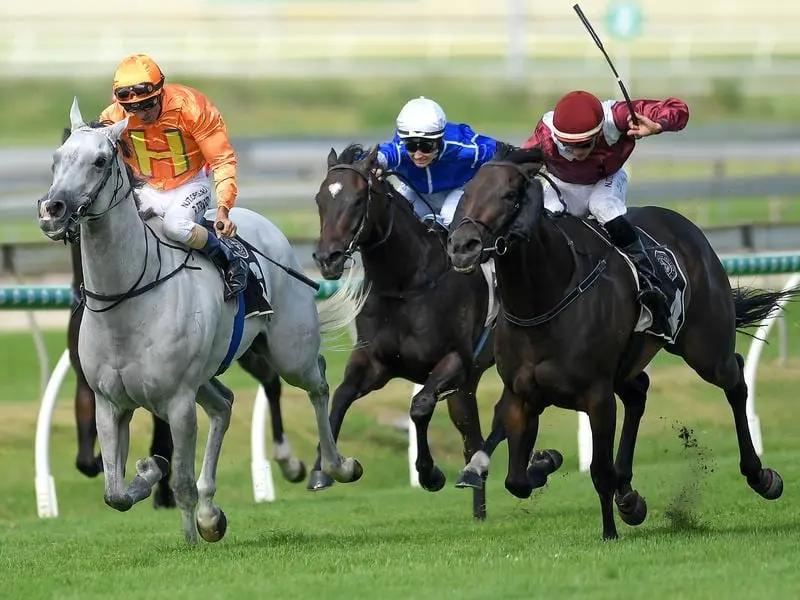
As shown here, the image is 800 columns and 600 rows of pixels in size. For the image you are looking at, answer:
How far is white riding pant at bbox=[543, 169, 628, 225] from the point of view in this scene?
7277mm

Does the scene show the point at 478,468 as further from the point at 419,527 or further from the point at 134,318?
the point at 134,318

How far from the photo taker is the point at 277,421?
9.73 metres

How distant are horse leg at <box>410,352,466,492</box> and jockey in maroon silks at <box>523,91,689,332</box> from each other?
101cm

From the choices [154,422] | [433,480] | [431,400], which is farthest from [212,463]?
[154,422]

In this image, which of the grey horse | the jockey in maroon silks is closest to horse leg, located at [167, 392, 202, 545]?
the grey horse

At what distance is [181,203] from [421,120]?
1350mm

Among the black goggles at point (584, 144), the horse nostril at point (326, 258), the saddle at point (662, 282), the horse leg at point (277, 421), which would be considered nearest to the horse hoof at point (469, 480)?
the saddle at point (662, 282)

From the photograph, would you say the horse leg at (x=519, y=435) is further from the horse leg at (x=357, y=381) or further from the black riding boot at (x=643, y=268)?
the horse leg at (x=357, y=381)

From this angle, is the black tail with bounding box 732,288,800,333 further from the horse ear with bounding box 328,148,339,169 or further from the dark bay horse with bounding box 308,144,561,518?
the horse ear with bounding box 328,148,339,169

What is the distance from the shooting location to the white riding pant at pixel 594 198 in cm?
728

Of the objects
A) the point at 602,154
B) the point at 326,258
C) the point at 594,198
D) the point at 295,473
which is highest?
the point at 602,154

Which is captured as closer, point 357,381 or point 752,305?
point 357,381

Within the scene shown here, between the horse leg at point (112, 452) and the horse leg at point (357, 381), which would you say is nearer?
the horse leg at point (112, 452)

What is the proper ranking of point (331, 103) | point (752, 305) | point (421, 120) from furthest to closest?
1. point (331, 103)
2. point (752, 305)
3. point (421, 120)
